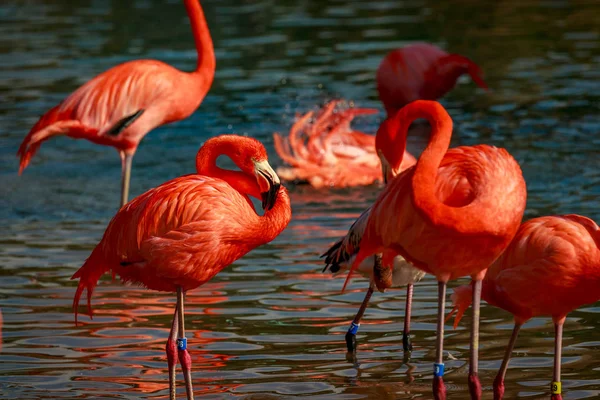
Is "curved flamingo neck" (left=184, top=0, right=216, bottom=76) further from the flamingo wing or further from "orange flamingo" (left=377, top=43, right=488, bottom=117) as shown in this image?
"orange flamingo" (left=377, top=43, right=488, bottom=117)

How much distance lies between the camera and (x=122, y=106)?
7.32 m

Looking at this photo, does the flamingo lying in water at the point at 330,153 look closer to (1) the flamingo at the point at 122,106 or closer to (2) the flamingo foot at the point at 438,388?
(1) the flamingo at the point at 122,106

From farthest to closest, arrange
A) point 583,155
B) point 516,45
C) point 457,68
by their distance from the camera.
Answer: point 516,45, point 457,68, point 583,155

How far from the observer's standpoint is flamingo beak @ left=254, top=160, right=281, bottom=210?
4398 millimetres

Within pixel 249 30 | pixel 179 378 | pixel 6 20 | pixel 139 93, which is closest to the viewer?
pixel 179 378

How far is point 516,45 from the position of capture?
1270 cm

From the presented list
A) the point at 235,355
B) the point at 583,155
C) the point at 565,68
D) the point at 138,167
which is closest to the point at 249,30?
the point at 565,68

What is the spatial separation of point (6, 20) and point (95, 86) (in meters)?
9.17

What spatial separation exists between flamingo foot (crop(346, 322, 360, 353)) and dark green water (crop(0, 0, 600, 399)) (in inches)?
2.8

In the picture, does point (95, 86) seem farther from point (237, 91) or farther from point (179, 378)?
point (237, 91)

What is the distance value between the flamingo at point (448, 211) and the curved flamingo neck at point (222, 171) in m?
0.60

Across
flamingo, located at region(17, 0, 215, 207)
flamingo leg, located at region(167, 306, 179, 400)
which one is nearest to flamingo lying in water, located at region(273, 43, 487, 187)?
flamingo, located at region(17, 0, 215, 207)

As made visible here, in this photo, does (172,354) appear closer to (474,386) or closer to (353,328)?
(353,328)

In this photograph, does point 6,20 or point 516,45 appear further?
point 6,20
